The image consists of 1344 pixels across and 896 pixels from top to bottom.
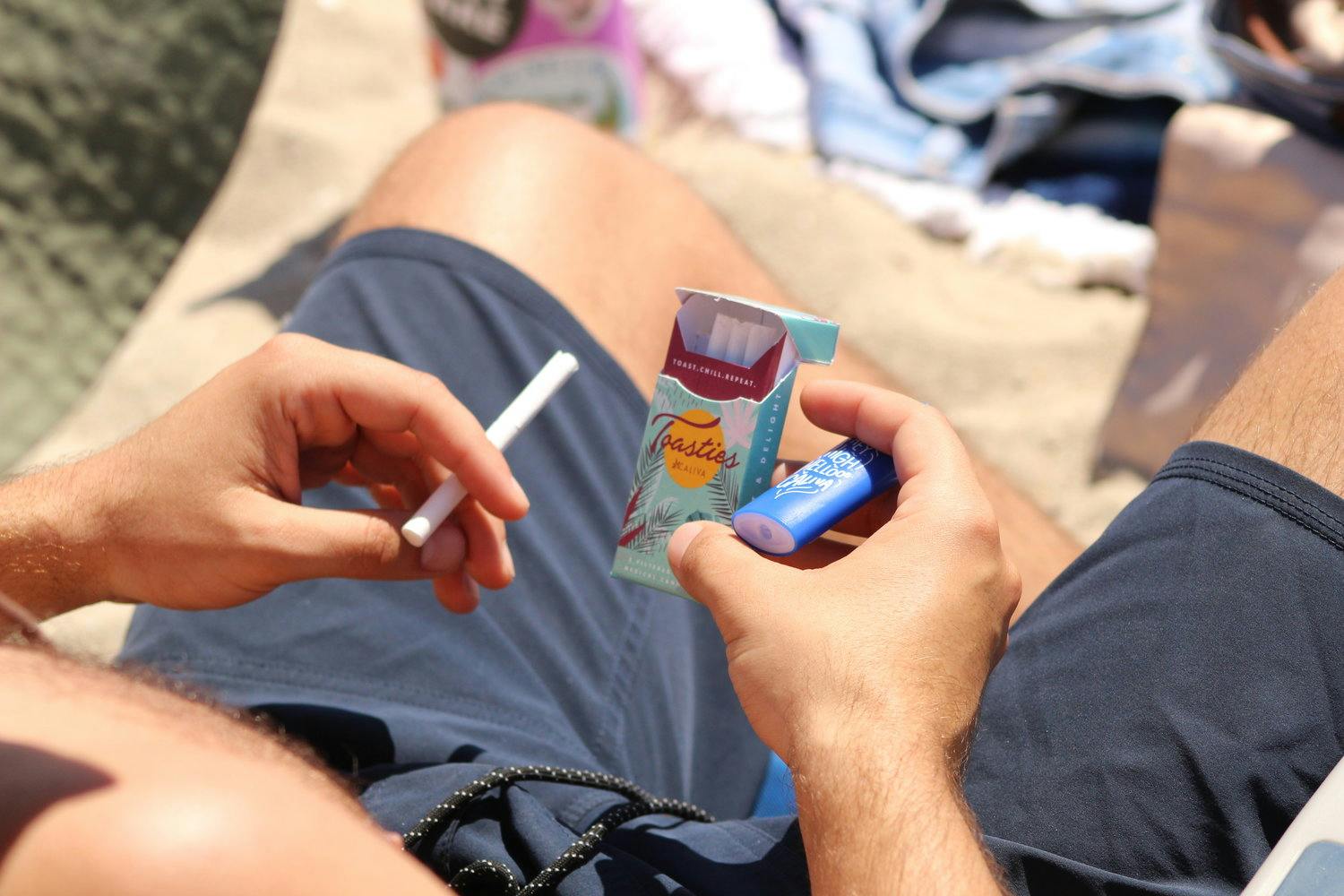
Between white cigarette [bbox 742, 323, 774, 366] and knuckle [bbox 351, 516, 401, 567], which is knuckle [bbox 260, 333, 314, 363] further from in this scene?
white cigarette [bbox 742, 323, 774, 366]

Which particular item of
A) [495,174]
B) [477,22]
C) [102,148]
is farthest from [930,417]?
[102,148]

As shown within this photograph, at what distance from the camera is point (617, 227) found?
1.17 m

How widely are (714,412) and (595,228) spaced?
48 cm

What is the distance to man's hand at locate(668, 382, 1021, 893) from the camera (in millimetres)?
572

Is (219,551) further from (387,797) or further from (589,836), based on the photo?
(589,836)

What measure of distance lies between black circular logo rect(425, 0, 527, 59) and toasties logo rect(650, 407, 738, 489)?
1.34 m

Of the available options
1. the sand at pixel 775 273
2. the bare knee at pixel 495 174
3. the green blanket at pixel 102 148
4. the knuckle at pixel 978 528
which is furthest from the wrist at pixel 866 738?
the green blanket at pixel 102 148

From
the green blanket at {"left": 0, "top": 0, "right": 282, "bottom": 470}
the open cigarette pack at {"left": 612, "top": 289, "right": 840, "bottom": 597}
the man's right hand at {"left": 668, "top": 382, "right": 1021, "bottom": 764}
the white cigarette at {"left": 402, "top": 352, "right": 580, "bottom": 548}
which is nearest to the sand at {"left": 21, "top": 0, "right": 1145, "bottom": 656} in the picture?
the green blanket at {"left": 0, "top": 0, "right": 282, "bottom": 470}

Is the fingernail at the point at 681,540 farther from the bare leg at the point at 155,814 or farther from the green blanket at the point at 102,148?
the green blanket at the point at 102,148

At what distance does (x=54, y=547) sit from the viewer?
0.83 meters

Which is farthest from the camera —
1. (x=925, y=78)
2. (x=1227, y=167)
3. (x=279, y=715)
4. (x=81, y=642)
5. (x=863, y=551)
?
(x=925, y=78)

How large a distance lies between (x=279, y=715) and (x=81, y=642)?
0.63 metres

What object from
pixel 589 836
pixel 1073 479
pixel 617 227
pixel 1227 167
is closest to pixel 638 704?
pixel 589 836

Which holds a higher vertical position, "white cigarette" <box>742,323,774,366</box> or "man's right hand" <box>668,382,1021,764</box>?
"white cigarette" <box>742,323,774,366</box>
